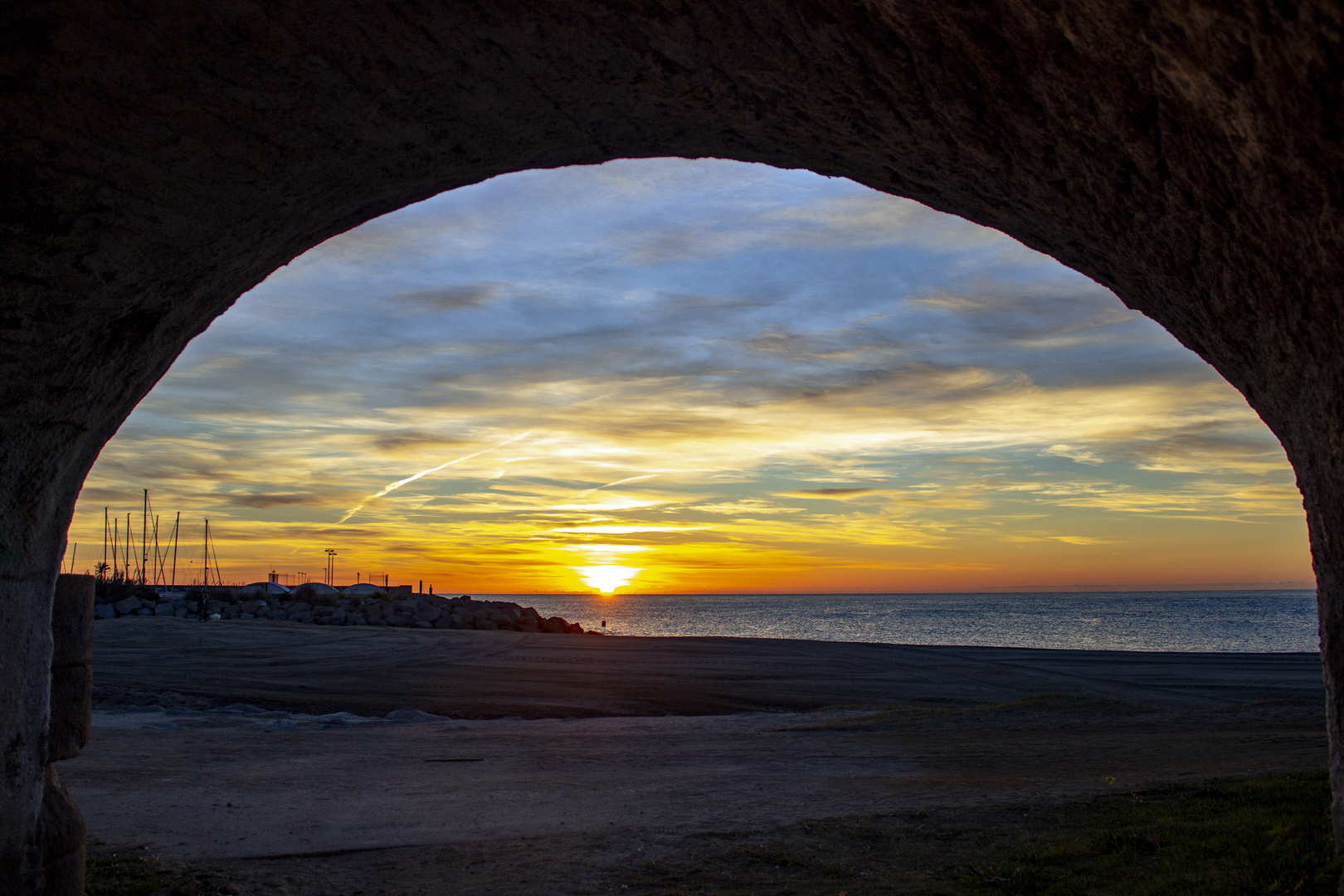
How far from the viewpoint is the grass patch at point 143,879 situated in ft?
14.6

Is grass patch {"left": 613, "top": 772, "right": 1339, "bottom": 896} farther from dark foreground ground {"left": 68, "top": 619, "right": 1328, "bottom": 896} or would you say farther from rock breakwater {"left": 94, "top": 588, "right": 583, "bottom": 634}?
rock breakwater {"left": 94, "top": 588, "right": 583, "bottom": 634}

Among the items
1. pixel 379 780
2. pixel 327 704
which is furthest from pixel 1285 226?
pixel 327 704

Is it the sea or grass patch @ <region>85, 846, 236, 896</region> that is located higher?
grass patch @ <region>85, 846, 236, 896</region>

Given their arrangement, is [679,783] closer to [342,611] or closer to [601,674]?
[601,674]

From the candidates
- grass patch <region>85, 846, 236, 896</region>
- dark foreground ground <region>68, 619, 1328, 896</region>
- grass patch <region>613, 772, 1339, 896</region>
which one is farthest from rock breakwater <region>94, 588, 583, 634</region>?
grass patch <region>613, 772, 1339, 896</region>

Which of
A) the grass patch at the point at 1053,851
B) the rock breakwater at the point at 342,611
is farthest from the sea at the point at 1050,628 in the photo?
the grass patch at the point at 1053,851

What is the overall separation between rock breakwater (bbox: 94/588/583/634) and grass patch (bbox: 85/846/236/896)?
25.7 meters

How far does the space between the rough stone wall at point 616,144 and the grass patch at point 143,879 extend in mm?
1385

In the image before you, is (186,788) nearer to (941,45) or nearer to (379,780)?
(379,780)

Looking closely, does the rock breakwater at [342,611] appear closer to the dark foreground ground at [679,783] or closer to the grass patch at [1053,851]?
the dark foreground ground at [679,783]

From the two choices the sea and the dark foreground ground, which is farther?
the sea

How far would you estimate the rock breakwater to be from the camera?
1169 inches

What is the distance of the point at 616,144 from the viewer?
3.29 meters

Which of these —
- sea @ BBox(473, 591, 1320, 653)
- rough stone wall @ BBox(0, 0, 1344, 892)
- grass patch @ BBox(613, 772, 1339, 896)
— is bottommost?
sea @ BBox(473, 591, 1320, 653)
